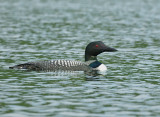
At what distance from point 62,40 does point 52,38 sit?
1.06 m

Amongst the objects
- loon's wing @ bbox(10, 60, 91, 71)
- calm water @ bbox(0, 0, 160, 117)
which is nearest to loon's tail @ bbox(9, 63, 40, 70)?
loon's wing @ bbox(10, 60, 91, 71)

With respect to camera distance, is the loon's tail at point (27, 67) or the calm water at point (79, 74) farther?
the loon's tail at point (27, 67)

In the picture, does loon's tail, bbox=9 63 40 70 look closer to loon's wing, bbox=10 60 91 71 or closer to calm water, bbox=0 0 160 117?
loon's wing, bbox=10 60 91 71

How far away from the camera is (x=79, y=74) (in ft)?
54.4

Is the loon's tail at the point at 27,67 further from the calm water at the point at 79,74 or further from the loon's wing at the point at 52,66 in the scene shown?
the calm water at the point at 79,74

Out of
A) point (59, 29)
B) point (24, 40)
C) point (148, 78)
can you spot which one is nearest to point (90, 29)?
point (59, 29)

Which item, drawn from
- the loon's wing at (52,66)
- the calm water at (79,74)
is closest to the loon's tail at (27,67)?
the loon's wing at (52,66)

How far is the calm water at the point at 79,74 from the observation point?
1160 centimetres

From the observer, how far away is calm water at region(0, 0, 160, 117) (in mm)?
11602

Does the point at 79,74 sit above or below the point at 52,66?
below

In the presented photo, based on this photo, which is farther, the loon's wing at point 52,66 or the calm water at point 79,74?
the loon's wing at point 52,66

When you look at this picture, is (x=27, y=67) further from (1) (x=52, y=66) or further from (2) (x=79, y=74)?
(2) (x=79, y=74)

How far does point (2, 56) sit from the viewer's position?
20453 mm

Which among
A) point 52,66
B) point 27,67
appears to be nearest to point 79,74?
point 52,66
